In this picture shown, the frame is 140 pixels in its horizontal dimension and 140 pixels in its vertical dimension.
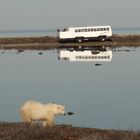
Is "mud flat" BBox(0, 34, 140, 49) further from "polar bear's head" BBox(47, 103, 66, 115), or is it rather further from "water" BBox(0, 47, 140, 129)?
"polar bear's head" BBox(47, 103, 66, 115)

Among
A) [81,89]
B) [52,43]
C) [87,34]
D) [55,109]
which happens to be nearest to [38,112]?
[55,109]

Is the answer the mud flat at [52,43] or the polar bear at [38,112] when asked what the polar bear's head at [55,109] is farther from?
the mud flat at [52,43]

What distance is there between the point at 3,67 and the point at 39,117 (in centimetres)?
3425

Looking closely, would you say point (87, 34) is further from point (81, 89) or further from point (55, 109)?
point (55, 109)

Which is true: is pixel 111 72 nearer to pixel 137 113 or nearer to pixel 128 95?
pixel 128 95

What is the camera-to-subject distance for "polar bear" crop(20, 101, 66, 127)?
16.0 m

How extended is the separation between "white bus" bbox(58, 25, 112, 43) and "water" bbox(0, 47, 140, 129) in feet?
80.4

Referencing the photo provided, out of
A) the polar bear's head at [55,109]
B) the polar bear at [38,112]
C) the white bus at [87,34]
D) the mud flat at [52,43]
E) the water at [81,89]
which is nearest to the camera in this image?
the polar bear at [38,112]

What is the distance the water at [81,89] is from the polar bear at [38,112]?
3175mm

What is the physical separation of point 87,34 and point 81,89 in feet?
153

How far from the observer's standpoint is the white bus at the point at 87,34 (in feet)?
252

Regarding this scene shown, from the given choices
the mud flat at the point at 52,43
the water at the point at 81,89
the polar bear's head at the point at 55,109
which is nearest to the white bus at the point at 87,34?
the mud flat at the point at 52,43

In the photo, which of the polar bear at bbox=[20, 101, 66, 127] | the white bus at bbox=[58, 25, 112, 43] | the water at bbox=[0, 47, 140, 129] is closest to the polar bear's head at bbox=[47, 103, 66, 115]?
the polar bear at bbox=[20, 101, 66, 127]

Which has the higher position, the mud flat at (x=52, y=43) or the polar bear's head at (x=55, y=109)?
the mud flat at (x=52, y=43)
